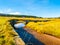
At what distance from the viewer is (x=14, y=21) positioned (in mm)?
83375

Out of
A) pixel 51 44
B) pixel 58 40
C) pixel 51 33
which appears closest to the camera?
pixel 51 44

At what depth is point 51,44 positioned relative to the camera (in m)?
26.8

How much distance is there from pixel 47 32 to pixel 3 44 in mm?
19239

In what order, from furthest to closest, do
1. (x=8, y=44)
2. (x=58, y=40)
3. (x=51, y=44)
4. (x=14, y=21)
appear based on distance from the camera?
(x=14, y=21)
(x=58, y=40)
(x=51, y=44)
(x=8, y=44)

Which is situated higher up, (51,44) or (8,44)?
(8,44)

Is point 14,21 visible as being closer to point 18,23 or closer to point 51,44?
point 18,23

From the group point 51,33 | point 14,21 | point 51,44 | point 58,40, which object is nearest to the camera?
point 51,44

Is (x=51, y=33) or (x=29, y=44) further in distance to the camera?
(x=51, y=33)

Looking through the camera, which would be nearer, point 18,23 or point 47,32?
point 47,32

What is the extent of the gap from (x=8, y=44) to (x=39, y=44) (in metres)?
9.52

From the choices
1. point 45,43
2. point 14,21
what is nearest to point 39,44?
point 45,43

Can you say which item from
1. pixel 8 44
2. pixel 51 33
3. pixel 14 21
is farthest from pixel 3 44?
pixel 14 21

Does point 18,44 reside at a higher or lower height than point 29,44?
higher

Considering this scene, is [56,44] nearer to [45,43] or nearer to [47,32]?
[45,43]
